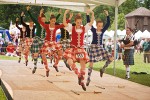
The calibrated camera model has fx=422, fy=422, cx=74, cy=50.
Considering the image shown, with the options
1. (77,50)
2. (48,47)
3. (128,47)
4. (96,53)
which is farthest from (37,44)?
(77,50)

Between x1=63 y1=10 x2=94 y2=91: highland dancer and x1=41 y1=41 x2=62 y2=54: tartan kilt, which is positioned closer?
x1=63 y1=10 x2=94 y2=91: highland dancer

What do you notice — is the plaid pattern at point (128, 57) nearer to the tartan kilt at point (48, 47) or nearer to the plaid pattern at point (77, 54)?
the tartan kilt at point (48, 47)

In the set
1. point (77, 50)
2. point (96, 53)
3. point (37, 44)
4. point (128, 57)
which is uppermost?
point (37, 44)

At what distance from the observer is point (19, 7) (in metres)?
50.2

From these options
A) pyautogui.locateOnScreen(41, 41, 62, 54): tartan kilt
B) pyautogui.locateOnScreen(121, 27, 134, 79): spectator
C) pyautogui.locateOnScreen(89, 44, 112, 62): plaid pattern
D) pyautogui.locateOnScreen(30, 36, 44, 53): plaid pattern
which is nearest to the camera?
pyautogui.locateOnScreen(89, 44, 112, 62): plaid pattern

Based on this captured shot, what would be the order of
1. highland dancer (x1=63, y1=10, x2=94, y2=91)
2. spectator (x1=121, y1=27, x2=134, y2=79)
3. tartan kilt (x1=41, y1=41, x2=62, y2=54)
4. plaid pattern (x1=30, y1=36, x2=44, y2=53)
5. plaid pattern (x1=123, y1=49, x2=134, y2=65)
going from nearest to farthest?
highland dancer (x1=63, y1=10, x2=94, y2=91)
tartan kilt (x1=41, y1=41, x2=62, y2=54)
spectator (x1=121, y1=27, x2=134, y2=79)
plaid pattern (x1=30, y1=36, x2=44, y2=53)
plaid pattern (x1=123, y1=49, x2=134, y2=65)

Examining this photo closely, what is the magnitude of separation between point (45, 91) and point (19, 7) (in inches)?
1632

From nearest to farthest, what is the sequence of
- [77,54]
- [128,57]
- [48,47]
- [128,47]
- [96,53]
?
1. [77,54]
2. [96,53]
3. [48,47]
4. [128,47]
5. [128,57]

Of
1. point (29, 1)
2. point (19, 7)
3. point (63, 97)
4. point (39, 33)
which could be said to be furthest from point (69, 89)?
point (19, 7)

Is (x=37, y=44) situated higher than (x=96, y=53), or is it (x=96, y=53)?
(x=37, y=44)

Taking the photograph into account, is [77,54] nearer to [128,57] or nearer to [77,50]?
[77,50]

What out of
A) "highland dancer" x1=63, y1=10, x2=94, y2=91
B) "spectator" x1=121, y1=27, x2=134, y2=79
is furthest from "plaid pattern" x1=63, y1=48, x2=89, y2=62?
"spectator" x1=121, y1=27, x2=134, y2=79

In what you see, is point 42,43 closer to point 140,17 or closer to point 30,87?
point 30,87

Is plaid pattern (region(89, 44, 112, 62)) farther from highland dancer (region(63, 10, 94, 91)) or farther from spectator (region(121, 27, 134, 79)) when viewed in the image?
spectator (region(121, 27, 134, 79))
